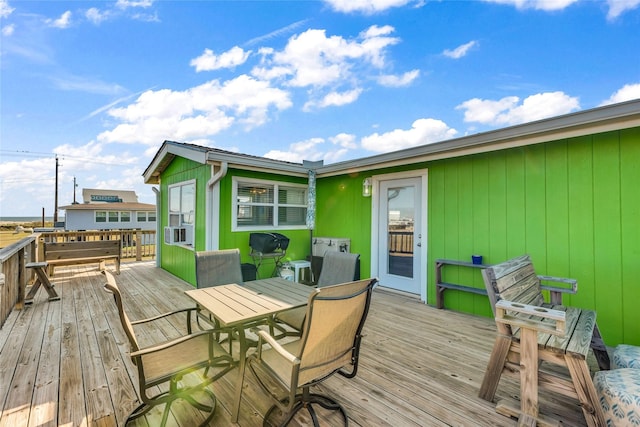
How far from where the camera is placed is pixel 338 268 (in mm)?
3041

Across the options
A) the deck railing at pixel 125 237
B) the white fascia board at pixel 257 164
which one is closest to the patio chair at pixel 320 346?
the white fascia board at pixel 257 164

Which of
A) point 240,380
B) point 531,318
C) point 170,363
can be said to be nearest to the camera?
point 170,363

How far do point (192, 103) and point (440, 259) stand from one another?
8444mm

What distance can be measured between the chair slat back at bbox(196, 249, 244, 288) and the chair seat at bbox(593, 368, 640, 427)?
9.80 feet

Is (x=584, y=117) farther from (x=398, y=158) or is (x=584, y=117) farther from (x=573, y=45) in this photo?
(x=573, y=45)

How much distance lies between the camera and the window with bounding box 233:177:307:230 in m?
5.19

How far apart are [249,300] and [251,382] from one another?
2.24ft

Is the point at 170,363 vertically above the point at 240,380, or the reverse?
the point at 170,363

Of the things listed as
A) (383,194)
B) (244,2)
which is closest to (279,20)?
(244,2)

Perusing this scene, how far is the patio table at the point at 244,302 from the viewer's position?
68.7 inches

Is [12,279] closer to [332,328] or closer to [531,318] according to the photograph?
[332,328]

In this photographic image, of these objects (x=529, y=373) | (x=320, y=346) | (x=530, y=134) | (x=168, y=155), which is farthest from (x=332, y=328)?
(x=168, y=155)

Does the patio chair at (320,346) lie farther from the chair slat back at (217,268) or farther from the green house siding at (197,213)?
the green house siding at (197,213)

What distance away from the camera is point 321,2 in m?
5.62
